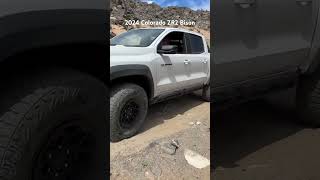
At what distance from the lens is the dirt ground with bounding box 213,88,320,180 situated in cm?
250

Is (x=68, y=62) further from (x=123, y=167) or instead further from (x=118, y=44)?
(x=123, y=167)

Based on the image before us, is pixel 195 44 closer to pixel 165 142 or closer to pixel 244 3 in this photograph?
pixel 244 3

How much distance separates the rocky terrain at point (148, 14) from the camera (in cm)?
211

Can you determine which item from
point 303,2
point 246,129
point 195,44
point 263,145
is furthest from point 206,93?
point 303,2

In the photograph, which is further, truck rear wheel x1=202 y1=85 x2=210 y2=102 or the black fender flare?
truck rear wheel x1=202 y1=85 x2=210 y2=102

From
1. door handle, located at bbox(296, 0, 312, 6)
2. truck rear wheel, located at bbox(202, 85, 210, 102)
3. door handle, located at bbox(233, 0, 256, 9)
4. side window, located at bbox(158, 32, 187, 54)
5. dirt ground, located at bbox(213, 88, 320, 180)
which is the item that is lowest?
dirt ground, located at bbox(213, 88, 320, 180)

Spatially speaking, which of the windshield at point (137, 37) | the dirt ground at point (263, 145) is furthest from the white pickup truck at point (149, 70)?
the dirt ground at point (263, 145)

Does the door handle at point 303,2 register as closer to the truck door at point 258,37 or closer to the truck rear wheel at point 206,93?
the truck door at point 258,37

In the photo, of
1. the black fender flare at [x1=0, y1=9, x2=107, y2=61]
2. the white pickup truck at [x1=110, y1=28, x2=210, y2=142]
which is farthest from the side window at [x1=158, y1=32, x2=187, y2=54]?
the black fender flare at [x1=0, y1=9, x2=107, y2=61]

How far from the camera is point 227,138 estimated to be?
248cm

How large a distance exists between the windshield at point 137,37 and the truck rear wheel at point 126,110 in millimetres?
221

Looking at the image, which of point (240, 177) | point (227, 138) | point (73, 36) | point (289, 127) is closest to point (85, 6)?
point (73, 36)

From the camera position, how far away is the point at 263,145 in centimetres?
289

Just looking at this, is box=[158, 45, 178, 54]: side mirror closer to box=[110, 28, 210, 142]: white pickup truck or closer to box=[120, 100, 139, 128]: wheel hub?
box=[110, 28, 210, 142]: white pickup truck
